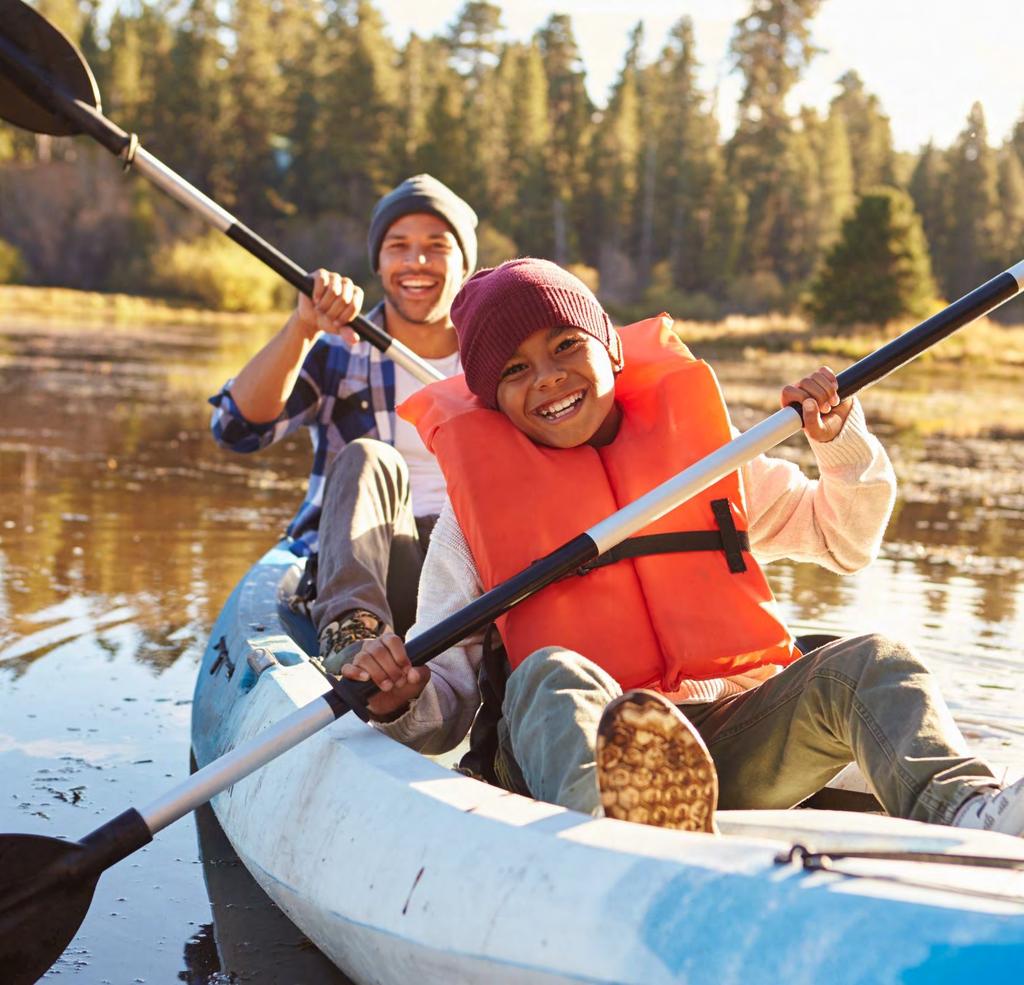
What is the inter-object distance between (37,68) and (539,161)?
39.2 m

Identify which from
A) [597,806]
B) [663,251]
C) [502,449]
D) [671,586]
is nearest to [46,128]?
[502,449]

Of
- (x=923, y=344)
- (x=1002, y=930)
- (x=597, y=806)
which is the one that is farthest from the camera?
(x=923, y=344)

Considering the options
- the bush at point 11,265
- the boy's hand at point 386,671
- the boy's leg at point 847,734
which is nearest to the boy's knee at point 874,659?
the boy's leg at point 847,734

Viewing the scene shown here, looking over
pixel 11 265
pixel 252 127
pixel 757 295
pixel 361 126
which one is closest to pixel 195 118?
→ pixel 252 127

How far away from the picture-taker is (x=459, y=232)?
386 cm

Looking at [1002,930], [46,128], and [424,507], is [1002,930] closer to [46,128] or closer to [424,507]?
[424,507]

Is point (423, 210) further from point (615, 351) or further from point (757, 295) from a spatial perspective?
point (757, 295)

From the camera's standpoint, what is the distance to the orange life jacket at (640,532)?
240 cm

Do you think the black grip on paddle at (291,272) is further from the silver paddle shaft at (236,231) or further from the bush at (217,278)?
the bush at (217,278)

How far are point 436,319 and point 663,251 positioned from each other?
136ft

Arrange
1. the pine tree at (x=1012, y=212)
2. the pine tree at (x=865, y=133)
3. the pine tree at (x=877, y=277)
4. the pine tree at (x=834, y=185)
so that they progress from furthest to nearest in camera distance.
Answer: the pine tree at (x=865, y=133) → the pine tree at (x=1012, y=212) → the pine tree at (x=834, y=185) → the pine tree at (x=877, y=277)

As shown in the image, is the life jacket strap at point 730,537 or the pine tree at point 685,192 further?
the pine tree at point 685,192

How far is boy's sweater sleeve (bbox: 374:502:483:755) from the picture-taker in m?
2.46

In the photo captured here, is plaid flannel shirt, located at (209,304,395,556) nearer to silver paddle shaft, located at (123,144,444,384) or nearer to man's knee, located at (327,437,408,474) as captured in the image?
silver paddle shaft, located at (123,144,444,384)
